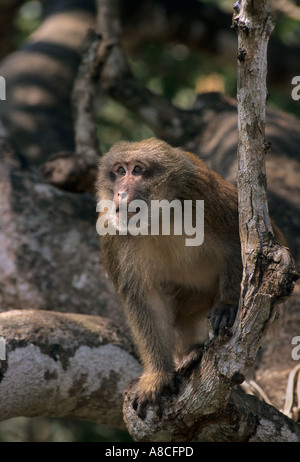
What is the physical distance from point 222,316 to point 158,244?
0.87 metres

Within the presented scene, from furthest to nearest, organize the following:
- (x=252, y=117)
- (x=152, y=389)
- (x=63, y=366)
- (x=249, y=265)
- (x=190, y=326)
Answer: (x=190, y=326), (x=63, y=366), (x=152, y=389), (x=249, y=265), (x=252, y=117)

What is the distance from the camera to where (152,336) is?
466cm

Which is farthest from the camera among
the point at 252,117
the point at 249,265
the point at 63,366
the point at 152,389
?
the point at 63,366

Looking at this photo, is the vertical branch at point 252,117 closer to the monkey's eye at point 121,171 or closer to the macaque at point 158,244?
the macaque at point 158,244

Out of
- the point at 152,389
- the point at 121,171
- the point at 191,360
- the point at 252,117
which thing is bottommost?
the point at 152,389

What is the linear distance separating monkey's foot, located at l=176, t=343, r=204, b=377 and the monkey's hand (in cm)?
17

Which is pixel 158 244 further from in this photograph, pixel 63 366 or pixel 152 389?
pixel 63 366

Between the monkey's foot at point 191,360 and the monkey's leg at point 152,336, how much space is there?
233 mm

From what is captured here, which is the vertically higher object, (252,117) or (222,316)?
(252,117)

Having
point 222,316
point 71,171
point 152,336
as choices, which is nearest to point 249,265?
point 222,316

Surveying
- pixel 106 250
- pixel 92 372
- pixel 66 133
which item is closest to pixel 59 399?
pixel 92 372

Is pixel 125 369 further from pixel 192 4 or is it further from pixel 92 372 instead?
pixel 192 4

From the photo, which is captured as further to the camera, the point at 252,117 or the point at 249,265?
the point at 249,265

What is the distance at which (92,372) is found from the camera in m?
4.92
